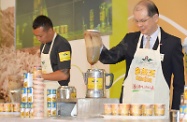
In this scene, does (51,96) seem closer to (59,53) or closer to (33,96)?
(33,96)

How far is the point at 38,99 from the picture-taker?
7.44 ft

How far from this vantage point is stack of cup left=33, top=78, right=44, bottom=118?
227cm

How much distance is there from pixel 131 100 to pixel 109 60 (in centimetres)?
31

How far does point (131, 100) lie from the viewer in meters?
2.89

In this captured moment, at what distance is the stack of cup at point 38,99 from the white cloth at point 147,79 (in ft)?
2.52

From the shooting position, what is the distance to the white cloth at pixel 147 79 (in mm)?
2805

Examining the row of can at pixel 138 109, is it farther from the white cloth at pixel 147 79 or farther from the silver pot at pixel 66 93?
the white cloth at pixel 147 79

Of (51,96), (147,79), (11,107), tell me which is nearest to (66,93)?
(51,96)

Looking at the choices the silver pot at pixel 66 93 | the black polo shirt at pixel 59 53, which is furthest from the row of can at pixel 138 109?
the black polo shirt at pixel 59 53

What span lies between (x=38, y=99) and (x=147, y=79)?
0.83m

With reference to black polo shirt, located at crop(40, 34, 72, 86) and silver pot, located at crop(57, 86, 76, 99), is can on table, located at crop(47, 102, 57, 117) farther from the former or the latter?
black polo shirt, located at crop(40, 34, 72, 86)

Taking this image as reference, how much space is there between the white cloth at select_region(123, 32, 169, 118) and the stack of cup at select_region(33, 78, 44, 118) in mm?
767

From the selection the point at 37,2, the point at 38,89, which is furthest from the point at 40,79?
the point at 37,2

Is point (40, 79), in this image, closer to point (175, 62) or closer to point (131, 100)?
point (131, 100)
